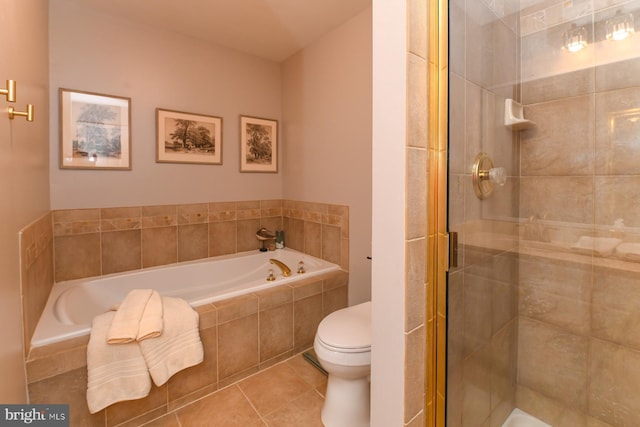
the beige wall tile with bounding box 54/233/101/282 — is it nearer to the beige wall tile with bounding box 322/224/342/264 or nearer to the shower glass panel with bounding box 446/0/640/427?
the beige wall tile with bounding box 322/224/342/264

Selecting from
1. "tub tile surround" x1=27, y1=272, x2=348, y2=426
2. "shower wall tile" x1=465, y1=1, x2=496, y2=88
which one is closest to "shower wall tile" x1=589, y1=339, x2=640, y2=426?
"shower wall tile" x1=465, y1=1, x2=496, y2=88

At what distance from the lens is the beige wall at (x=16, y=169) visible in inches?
41.0

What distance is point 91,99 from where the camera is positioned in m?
2.23

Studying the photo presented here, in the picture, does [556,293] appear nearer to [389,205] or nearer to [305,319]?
[389,205]

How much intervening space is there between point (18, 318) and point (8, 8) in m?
1.25

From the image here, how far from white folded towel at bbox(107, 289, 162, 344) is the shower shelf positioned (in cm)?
201

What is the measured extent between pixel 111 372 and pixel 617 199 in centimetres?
244

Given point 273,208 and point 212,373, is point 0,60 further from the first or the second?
point 273,208

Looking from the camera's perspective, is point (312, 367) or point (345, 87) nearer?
point (312, 367)

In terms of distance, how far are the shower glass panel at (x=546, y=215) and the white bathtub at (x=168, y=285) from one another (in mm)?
1378

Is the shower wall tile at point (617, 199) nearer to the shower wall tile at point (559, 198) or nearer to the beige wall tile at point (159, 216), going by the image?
the shower wall tile at point (559, 198)

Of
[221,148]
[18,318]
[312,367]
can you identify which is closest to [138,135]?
[221,148]

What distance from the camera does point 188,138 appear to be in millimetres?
2695

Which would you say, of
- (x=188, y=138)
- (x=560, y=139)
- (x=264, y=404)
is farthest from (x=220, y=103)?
(x=560, y=139)
